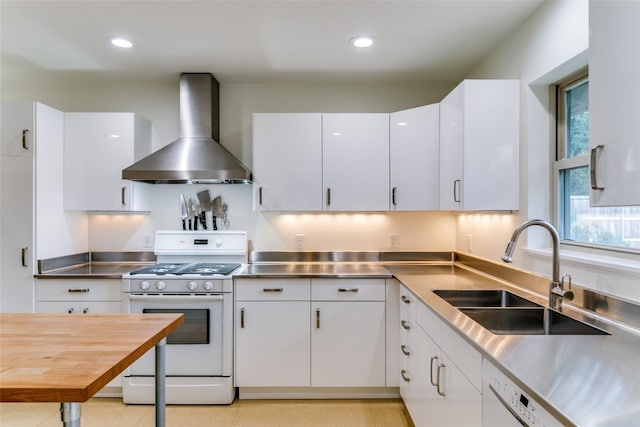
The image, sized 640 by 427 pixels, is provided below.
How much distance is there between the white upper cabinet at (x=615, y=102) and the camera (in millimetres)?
973

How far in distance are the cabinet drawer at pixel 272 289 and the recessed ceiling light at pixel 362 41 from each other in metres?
1.68

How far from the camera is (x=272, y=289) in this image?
2.61 metres

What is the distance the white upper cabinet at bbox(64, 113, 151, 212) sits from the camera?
291cm

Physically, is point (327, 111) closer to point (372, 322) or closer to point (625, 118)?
point (372, 322)

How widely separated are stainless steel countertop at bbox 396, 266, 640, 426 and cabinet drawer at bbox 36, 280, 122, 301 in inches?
91.0

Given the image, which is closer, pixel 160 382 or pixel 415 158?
pixel 160 382

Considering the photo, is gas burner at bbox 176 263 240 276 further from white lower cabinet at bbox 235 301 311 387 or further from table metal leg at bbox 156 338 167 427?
table metal leg at bbox 156 338 167 427

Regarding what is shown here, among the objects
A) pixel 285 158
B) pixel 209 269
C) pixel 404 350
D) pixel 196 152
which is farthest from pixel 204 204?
pixel 404 350

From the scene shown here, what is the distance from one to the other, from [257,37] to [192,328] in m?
2.04

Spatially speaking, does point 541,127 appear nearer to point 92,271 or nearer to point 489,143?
point 489,143

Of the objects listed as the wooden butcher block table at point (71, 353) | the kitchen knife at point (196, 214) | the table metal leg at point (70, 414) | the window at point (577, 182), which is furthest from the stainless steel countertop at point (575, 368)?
the kitchen knife at point (196, 214)

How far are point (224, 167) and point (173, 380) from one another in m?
1.57

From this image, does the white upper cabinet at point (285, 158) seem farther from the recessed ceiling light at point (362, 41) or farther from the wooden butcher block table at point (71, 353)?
the wooden butcher block table at point (71, 353)

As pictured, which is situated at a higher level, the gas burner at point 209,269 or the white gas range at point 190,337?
the gas burner at point 209,269
